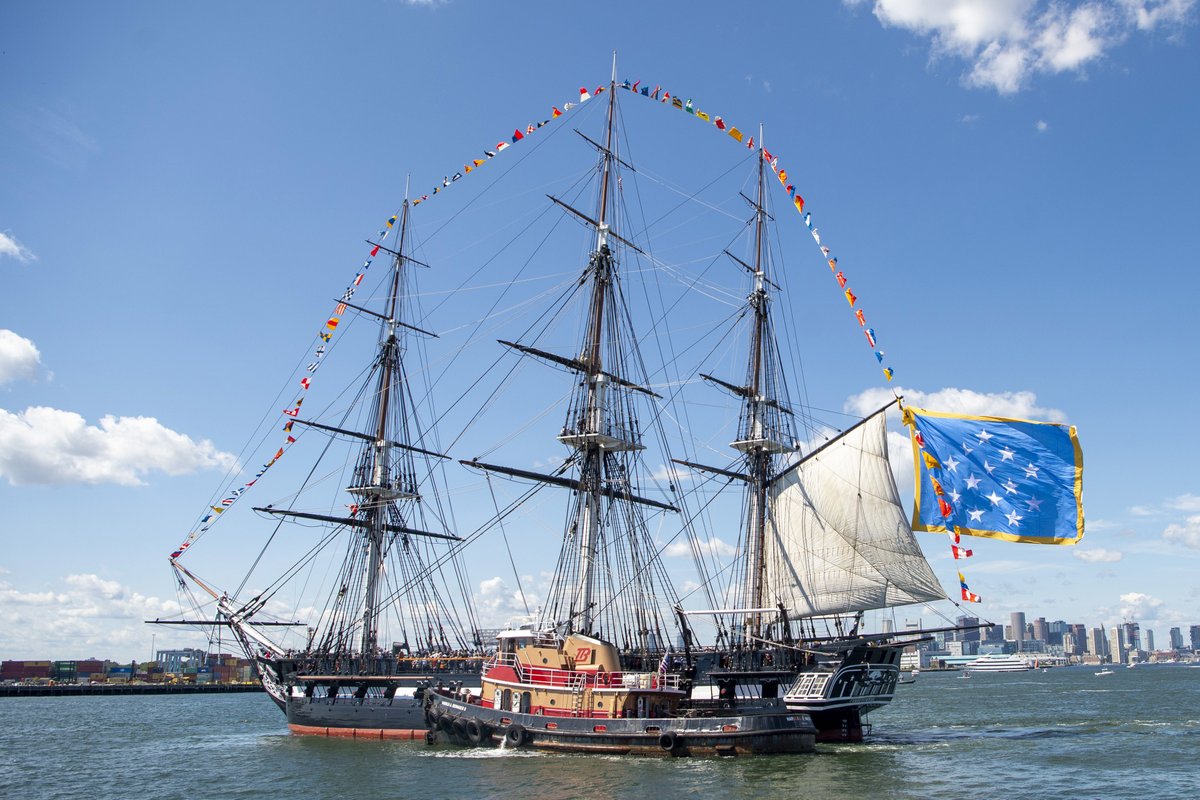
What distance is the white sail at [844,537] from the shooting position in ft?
177

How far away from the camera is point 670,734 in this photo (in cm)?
4078

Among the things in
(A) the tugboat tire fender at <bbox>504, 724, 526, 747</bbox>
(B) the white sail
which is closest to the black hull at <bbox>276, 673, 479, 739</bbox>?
(A) the tugboat tire fender at <bbox>504, 724, 526, 747</bbox>

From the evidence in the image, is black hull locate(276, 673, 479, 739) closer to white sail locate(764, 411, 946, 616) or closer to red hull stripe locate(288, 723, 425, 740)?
red hull stripe locate(288, 723, 425, 740)

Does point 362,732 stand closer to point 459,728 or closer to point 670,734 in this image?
point 459,728

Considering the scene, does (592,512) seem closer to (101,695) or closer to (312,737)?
(312,737)

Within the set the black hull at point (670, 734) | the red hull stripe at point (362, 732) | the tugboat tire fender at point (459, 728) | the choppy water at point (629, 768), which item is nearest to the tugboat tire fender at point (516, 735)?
the black hull at point (670, 734)

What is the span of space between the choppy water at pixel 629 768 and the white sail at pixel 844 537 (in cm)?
815

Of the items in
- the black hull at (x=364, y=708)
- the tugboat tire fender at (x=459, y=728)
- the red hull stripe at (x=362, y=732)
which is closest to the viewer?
the tugboat tire fender at (x=459, y=728)

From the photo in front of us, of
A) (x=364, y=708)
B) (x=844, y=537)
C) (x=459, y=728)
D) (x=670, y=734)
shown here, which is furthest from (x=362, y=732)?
(x=844, y=537)

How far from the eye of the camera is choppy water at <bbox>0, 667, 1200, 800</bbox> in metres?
34.1

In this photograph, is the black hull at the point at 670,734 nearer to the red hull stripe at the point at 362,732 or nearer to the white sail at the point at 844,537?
the red hull stripe at the point at 362,732

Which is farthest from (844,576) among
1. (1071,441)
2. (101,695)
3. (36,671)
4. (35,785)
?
(36,671)

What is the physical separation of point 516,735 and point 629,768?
7.45m

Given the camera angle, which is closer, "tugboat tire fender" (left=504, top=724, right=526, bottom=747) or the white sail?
"tugboat tire fender" (left=504, top=724, right=526, bottom=747)
